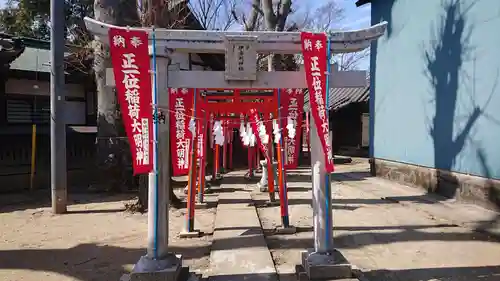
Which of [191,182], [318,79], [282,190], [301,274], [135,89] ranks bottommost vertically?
[301,274]

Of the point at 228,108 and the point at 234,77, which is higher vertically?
the point at 234,77

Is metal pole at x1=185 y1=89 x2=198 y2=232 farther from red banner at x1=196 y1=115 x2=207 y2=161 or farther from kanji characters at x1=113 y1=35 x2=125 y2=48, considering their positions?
kanji characters at x1=113 y1=35 x2=125 y2=48

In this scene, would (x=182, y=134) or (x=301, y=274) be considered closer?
(x=301, y=274)

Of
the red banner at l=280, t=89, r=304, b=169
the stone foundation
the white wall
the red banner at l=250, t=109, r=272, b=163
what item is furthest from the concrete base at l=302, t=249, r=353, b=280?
the white wall

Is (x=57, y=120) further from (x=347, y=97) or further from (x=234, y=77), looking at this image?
(x=347, y=97)

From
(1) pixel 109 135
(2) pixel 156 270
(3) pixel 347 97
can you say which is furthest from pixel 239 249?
(3) pixel 347 97

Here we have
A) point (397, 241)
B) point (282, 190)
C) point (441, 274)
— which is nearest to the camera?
point (441, 274)

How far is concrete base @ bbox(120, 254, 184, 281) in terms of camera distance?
13.8 ft

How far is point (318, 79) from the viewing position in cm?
449

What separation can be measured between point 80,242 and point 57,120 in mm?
3719

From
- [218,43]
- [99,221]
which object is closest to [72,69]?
[99,221]

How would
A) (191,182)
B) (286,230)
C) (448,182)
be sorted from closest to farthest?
(191,182) → (286,230) → (448,182)

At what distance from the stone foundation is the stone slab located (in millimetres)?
4951

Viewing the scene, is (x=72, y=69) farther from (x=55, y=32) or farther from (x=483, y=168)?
(x=483, y=168)
